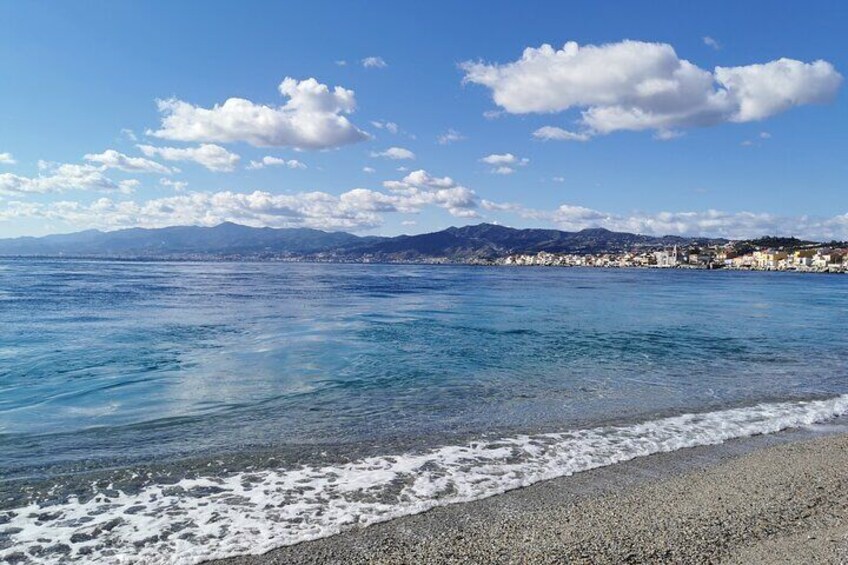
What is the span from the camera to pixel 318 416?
11555mm

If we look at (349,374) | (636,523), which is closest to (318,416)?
(349,374)

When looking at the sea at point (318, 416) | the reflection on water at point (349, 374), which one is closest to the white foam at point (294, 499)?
the sea at point (318, 416)

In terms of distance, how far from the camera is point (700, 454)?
365 inches

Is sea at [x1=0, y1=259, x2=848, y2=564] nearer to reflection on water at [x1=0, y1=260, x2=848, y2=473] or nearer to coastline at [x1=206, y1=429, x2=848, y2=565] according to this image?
reflection on water at [x1=0, y1=260, x2=848, y2=473]

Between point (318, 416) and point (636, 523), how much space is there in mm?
7033

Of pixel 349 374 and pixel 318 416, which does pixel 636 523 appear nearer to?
pixel 318 416

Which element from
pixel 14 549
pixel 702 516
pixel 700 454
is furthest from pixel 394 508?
pixel 700 454

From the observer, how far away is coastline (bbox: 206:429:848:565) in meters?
5.68

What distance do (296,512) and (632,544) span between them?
402cm

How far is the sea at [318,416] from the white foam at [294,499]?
3 cm

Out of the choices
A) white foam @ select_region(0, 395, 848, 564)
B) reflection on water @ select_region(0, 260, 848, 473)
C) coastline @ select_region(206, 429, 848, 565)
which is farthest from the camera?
reflection on water @ select_region(0, 260, 848, 473)

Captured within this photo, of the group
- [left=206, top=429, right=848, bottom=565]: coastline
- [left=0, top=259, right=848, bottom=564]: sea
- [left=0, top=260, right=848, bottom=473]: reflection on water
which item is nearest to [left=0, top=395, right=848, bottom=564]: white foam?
[left=0, top=259, right=848, bottom=564]: sea

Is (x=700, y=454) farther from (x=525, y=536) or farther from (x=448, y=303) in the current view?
(x=448, y=303)

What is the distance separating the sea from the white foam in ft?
0.11
